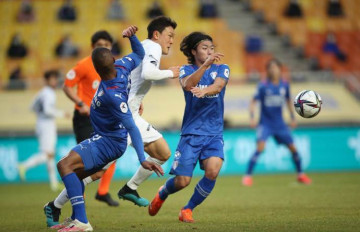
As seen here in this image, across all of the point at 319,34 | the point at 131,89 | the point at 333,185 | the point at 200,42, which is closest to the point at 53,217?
the point at 131,89

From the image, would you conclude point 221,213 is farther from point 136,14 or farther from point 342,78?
point 136,14

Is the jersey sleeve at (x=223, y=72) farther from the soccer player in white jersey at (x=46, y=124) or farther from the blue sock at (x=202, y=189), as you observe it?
the soccer player in white jersey at (x=46, y=124)

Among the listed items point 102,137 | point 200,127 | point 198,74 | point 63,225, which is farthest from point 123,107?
point 63,225

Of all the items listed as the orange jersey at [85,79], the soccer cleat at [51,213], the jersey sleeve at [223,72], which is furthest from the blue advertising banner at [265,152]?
the soccer cleat at [51,213]

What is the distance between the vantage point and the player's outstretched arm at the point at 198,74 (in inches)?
301

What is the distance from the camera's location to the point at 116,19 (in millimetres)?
24172

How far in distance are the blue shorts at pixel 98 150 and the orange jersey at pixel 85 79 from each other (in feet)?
9.32

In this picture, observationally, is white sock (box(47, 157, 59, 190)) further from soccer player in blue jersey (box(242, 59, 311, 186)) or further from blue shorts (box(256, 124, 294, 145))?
blue shorts (box(256, 124, 294, 145))

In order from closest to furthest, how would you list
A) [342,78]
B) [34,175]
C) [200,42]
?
[200,42] → [34,175] → [342,78]

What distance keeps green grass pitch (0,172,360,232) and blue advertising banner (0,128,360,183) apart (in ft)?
10.9

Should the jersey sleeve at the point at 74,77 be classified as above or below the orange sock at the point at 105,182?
above

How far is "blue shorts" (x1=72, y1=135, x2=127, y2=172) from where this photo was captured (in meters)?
7.21

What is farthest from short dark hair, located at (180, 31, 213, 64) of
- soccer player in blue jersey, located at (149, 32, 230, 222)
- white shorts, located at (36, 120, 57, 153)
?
white shorts, located at (36, 120, 57, 153)

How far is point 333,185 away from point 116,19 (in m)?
12.8
